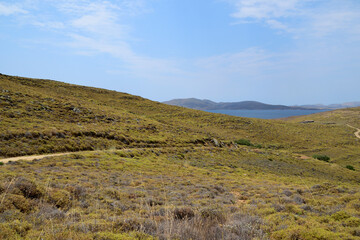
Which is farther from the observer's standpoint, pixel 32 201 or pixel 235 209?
pixel 235 209

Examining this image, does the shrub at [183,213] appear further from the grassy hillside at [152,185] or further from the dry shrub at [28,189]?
the dry shrub at [28,189]

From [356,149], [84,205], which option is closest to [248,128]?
[356,149]

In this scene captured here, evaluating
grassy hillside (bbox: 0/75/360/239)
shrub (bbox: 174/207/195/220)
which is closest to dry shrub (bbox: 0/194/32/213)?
grassy hillside (bbox: 0/75/360/239)

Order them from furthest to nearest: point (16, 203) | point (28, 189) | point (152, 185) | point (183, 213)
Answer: point (152, 185) < point (28, 189) < point (183, 213) < point (16, 203)

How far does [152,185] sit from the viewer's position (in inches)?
456

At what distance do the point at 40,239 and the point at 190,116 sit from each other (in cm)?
5832

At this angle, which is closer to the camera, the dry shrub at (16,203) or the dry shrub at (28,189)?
the dry shrub at (16,203)

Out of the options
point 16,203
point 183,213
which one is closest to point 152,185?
point 183,213

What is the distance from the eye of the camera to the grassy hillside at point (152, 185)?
5.19 meters

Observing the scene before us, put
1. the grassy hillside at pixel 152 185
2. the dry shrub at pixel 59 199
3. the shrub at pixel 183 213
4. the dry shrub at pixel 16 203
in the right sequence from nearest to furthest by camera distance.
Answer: the grassy hillside at pixel 152 185, the dry shrub at pixel 16 203, the shrub at pixel 183 213, the dry shrub at pixel 59 199

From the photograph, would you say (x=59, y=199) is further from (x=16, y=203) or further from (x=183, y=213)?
(x=183, y=213)

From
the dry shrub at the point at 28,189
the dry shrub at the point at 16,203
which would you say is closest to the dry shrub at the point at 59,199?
the dry shrub at the point at 28,189

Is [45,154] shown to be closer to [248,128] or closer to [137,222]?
[137,222]

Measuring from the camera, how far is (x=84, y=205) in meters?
7.13
